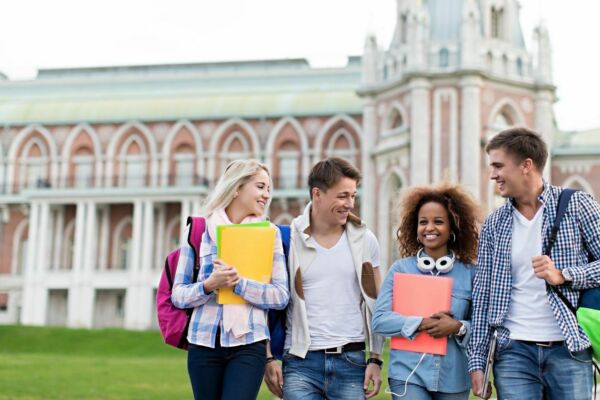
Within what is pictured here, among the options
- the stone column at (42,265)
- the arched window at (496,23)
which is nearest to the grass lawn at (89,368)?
the stone column at (42,265)

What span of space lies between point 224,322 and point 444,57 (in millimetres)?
30188

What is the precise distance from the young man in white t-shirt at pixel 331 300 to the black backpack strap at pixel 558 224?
1.18 metres

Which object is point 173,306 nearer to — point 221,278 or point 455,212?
point 221,278

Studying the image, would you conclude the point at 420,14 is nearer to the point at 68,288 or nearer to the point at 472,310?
the point at 68,288

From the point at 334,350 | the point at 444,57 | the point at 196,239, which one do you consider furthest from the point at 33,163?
→ the point at 334,350

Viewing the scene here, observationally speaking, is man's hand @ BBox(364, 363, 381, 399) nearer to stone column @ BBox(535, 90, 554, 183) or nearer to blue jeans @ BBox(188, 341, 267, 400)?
blue jeans @ BBox(188, 341, 267, 400)

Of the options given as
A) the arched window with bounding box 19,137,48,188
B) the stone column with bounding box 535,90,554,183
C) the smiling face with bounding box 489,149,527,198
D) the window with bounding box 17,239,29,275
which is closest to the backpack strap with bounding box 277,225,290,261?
the smiling face with bounding box 489,149,527,198

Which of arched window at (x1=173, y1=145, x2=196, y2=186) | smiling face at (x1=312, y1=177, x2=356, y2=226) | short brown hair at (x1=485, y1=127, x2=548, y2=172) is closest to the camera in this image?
short brown hair at (x1=485, y1=127, x2=548, y2=172)

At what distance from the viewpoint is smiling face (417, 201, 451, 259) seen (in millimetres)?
5688

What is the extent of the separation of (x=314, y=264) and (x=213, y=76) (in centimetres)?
4381

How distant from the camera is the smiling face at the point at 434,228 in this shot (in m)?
5.69

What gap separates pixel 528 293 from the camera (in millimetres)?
5238

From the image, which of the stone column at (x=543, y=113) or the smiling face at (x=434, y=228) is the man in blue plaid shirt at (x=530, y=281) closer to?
the smiling face at (x=434, y=228)

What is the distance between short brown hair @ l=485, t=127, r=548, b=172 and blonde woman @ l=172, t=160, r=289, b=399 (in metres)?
1.52
